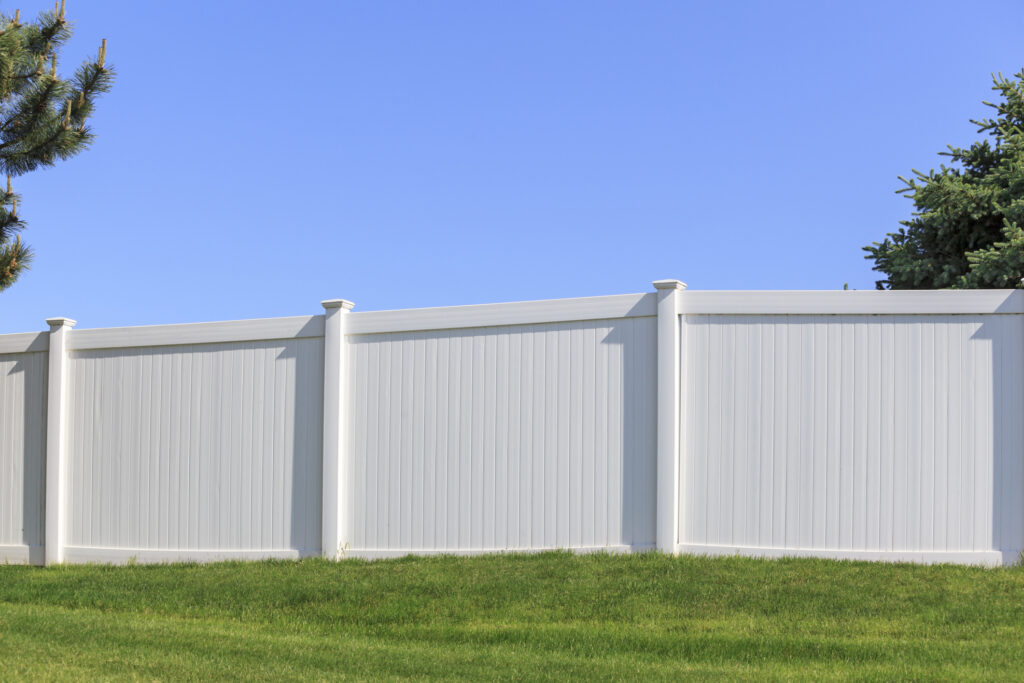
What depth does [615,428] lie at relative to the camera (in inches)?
458

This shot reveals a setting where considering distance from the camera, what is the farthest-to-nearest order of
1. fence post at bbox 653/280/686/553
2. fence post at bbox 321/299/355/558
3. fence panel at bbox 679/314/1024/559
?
1. fence post at bbox 321/299/355/558
2. fence post at bbox 653/280/686/553
3. fence panel at bbox 679/314/1024/559

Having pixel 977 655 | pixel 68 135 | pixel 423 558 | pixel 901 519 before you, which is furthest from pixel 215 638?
pixel 68 135

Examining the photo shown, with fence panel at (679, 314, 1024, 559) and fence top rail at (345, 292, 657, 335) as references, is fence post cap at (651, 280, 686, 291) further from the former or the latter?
fence panel at (679, 314, 1024, 559)

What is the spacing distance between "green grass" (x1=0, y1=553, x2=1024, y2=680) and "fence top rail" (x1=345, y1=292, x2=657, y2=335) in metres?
2.55

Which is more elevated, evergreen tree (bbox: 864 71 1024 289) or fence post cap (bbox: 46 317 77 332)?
evergreen tree (bbox: 864 71 1024 289)

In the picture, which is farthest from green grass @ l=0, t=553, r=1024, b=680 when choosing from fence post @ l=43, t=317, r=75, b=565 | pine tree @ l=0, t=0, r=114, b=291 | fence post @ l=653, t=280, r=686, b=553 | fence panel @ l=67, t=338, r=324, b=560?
pine tree @ l=0, t=0, r=114, b=291

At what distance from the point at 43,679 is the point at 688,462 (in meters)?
6.56

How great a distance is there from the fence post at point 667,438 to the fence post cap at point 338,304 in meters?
3.75

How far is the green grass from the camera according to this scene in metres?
8.05

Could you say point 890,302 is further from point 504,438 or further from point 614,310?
point 504,438

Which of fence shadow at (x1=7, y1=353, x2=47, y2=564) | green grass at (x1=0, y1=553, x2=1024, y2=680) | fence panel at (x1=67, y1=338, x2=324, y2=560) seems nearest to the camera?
green grass at (x1=0, y1=553, x2=1024, y2=680)

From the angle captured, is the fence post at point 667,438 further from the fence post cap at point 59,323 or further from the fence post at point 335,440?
the fence post cap at point 59,323

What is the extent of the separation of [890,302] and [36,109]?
12.2 meters

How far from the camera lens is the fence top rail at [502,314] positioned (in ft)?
38.4
